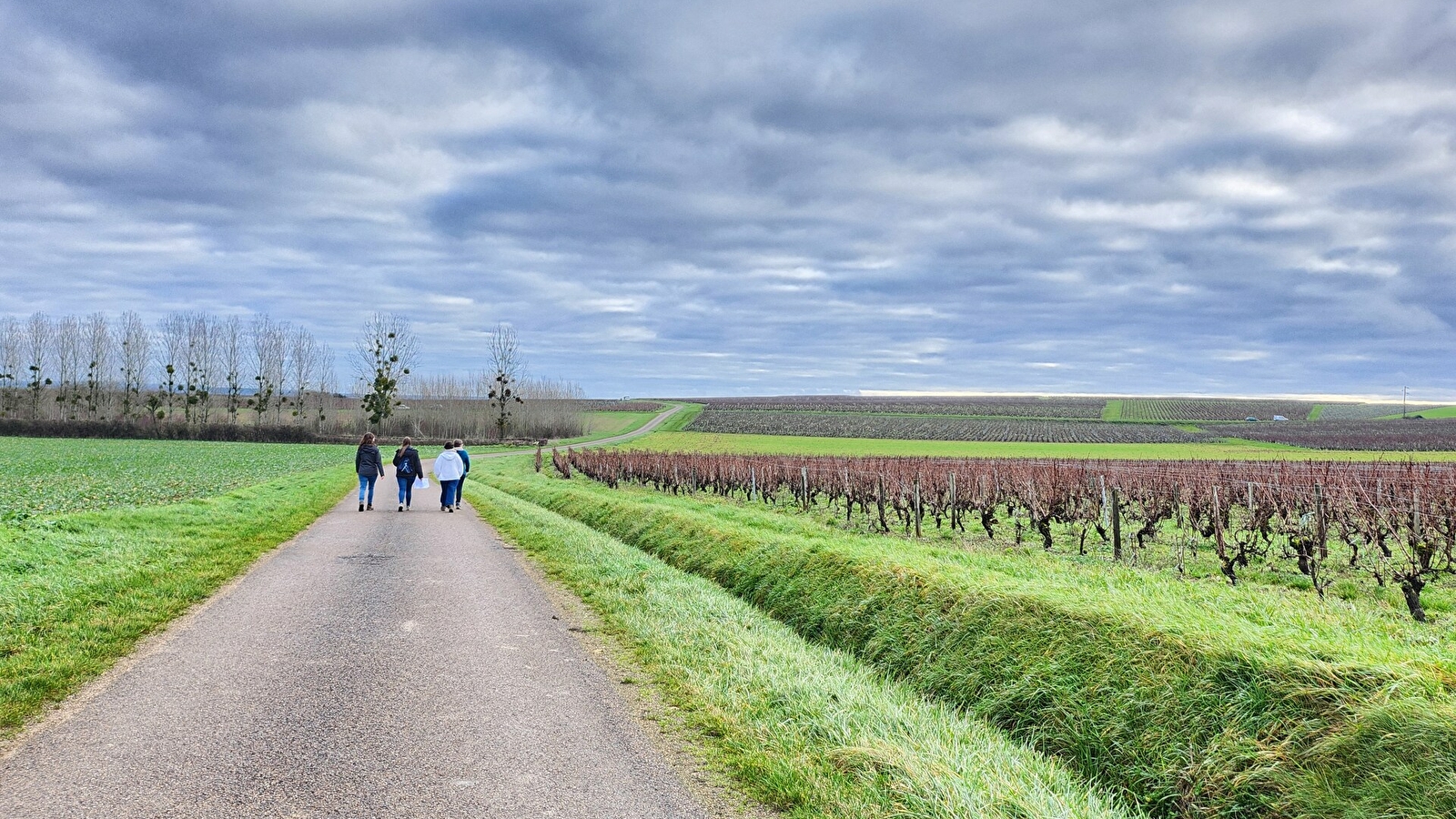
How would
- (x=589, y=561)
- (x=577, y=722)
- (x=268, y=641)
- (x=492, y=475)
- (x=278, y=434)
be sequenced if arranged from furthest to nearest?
(x=278, y=434) → (x=492, y=475) → (x=589, y=561) → (x=268, y=641) → (x=577, y=722)

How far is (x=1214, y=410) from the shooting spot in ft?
451

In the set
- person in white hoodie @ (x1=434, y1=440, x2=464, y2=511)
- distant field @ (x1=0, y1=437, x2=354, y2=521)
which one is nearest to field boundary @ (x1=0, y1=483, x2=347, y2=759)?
distant field @ (x1=0, y1=437, x2=354, y2=521)

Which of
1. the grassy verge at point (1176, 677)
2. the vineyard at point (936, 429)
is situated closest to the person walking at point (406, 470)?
the grassy verge at point (1176, 677)

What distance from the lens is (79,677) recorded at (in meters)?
6.24

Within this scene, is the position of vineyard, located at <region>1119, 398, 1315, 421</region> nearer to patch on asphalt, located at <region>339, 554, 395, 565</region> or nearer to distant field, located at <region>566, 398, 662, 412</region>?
distant field, located at <region>566, 398, 662, 412</region>

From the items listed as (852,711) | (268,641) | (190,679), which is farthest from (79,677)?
(852,711)

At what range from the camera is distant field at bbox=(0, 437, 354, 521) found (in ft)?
70.4

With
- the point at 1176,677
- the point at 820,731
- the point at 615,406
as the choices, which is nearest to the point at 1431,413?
the point at 615,406

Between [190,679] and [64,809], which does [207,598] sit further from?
[64,809]

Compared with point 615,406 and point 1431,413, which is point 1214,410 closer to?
point 1431,413

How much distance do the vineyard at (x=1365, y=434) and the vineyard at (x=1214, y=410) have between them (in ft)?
64.0

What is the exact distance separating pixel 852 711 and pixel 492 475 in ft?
110

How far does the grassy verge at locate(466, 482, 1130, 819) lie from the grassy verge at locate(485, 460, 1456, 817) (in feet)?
1.44

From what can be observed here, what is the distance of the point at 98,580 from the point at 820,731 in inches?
340
